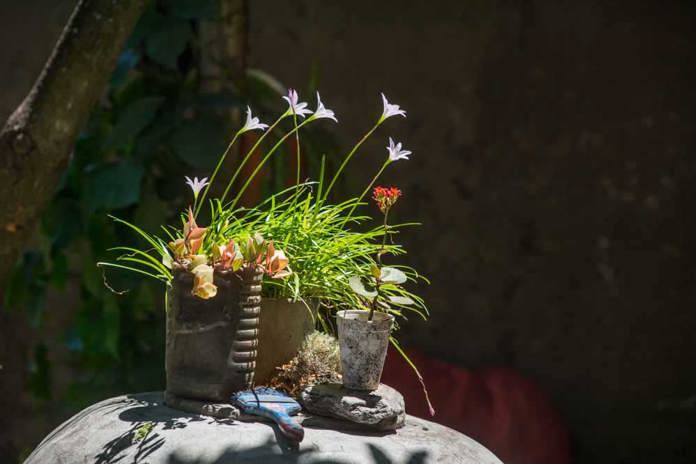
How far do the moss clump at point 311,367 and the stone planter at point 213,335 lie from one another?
0.44 feet

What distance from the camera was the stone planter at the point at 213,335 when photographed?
1.92 m

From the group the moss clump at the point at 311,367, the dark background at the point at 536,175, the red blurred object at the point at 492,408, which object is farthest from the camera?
the dark background at the point at 536,175

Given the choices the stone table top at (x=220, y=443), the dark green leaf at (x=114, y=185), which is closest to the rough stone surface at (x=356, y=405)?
the stone table top at (x=220, y=443)

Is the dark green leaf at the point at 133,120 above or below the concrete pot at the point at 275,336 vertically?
above

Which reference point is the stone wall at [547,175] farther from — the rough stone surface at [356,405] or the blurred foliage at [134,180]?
the rough stone surface at [356,405]

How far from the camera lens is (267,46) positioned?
4.33 metres

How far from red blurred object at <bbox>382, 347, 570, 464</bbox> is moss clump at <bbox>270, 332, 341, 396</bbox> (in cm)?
165

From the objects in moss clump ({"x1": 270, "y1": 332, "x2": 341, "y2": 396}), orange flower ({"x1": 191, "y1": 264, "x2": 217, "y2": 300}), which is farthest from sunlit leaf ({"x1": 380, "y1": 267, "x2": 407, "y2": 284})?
orange flower ({"x1": 191, "y1": 264, "x2": 217, "y2": 300})

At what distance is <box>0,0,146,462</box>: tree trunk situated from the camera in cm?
278

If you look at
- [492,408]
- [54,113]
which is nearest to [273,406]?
→ [54,113]

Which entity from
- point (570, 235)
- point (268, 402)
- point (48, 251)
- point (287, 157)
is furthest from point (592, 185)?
point (268, 402)

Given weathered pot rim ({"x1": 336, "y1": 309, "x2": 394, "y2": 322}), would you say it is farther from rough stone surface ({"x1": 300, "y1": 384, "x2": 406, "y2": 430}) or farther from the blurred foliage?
the blurred foliage

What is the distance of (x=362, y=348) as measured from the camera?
1.91 meters

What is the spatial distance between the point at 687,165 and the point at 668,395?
3.13 feet
